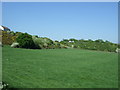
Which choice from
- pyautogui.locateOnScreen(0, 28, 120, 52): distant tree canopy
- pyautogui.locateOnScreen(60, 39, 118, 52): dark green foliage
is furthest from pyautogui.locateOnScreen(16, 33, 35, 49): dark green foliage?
pyautogui.locateOnScreen(60, 39, 118, 52): dark green foliage

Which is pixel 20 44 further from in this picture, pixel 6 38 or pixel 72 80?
pixel 72 80

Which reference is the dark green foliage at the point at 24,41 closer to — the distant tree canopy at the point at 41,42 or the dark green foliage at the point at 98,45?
the distant tree canopy at the point at 41,42

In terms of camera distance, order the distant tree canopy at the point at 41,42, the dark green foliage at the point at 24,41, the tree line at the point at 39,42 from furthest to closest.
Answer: the distant tree canopy at the point at 41,42
the tree line at the point at 39,42
the dark green foliage at the point at 24,41

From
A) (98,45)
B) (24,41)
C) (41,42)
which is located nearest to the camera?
(24,41)

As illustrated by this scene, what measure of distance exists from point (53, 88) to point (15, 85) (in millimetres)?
Result: 868

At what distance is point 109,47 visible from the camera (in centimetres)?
2031

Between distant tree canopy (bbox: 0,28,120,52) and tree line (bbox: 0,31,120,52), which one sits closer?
tree line (bbox: 0,31,120,52)

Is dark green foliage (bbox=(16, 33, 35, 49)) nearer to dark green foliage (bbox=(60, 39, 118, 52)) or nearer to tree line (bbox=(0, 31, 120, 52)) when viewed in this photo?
tree line (bbox=(0, 31, 120, 52))

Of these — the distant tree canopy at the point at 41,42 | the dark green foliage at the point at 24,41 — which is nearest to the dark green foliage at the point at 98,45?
the distant tree canopy at the point at 41,42

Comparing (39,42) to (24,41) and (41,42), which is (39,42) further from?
(24,41)

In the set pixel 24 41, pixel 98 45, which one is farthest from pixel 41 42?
pixel 98 45

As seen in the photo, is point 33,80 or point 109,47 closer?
point 33,80

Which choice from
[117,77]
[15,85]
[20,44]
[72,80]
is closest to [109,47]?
[20,44]

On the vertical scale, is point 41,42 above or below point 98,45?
above
